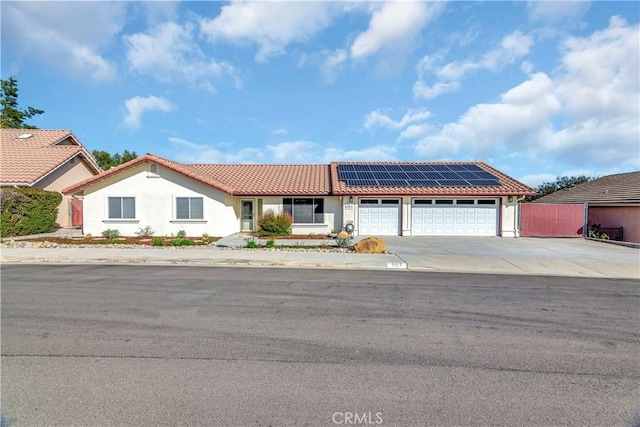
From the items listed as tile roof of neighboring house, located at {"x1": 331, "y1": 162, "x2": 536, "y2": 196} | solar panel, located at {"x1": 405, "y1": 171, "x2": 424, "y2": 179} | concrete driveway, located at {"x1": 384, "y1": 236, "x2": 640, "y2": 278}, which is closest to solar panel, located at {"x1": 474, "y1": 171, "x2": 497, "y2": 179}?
tile roof of neighboring house, located at {"x1": 331, "y1": 162, "x2": 536, "y2": 196}

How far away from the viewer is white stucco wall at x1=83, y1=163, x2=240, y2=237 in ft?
62.7

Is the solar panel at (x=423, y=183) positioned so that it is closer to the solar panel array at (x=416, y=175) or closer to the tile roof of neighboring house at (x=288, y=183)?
the solar panel array at (x=416, y=175)

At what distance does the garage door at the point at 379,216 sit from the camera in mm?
20453

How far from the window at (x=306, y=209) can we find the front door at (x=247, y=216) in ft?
7.35

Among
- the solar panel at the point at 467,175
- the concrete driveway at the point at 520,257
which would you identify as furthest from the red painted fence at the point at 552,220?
the solar panel at the point at 467,175

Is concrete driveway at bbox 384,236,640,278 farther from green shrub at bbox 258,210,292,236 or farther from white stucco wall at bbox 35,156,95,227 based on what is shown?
white stucco wall at bbox 35,156,95,227

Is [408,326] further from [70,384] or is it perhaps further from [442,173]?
[442,173]

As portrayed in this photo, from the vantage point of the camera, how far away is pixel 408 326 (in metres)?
5.40

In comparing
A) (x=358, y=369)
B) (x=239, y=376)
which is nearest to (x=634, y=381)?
(x=358, y=369)

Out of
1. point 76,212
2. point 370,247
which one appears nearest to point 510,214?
point 370,247

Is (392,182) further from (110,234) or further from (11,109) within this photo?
(11,109)

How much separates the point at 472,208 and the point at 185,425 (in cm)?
2043
